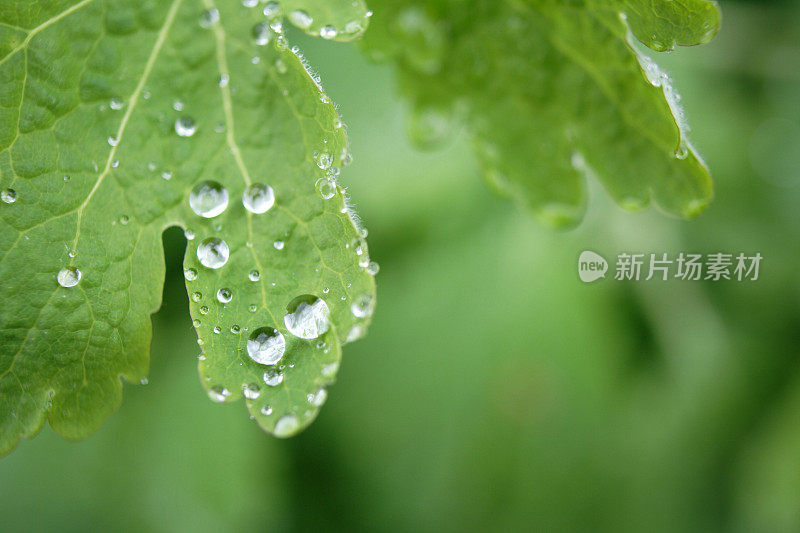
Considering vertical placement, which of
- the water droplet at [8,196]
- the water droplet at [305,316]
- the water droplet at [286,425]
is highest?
the water droplet at [8,196]

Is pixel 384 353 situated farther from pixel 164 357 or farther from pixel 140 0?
pixel 140 0

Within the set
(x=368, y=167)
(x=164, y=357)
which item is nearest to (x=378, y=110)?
(x=368, y=167)

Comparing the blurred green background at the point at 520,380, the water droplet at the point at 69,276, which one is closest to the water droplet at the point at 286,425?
the water droplet at the point at 69,276

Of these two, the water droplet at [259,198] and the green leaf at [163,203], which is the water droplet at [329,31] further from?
the water droplet at [259,198]

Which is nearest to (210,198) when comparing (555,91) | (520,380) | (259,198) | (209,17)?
(259,198)

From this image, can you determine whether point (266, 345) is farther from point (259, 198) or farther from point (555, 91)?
point (555, 91)

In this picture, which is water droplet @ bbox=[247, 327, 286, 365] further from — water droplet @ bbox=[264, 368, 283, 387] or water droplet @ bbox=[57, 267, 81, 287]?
water droplet @ bbox=[57, 267, 81, 287]
